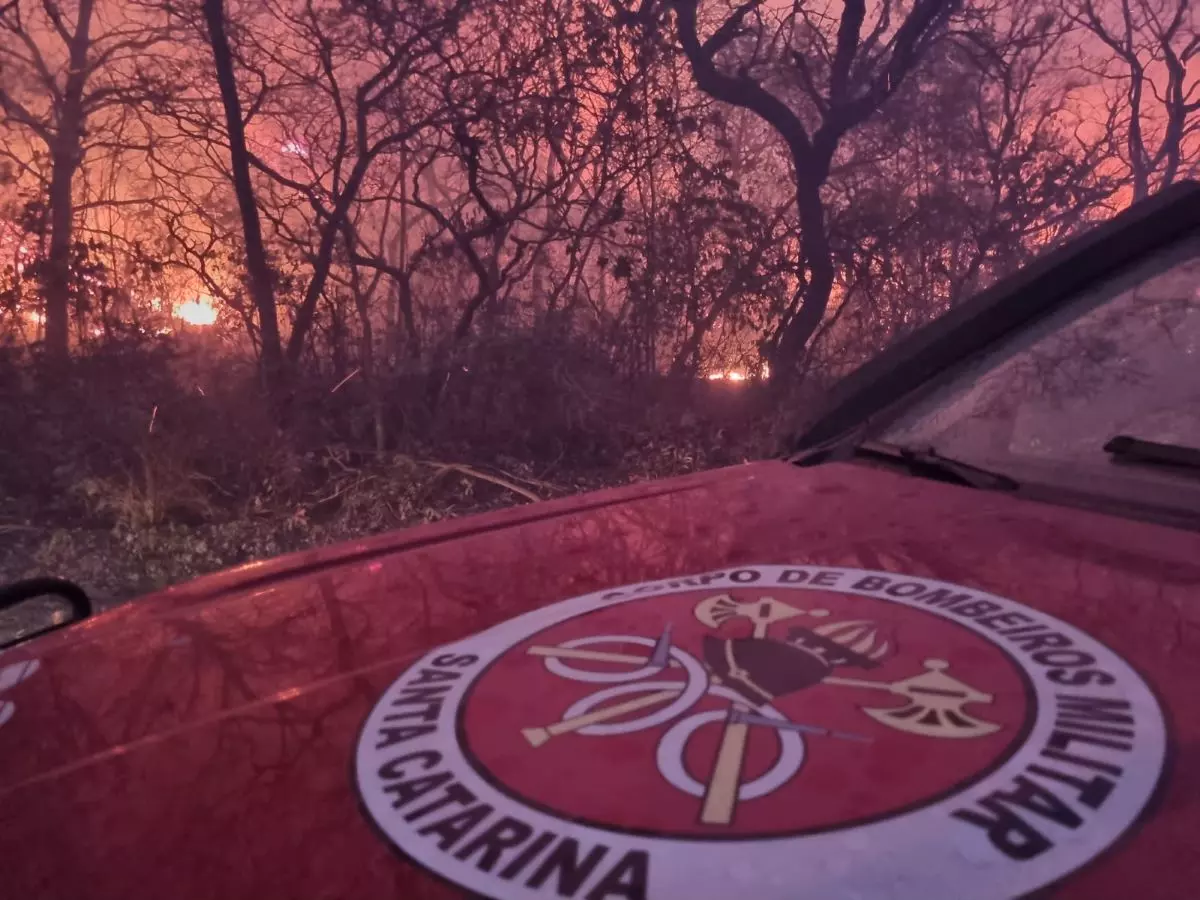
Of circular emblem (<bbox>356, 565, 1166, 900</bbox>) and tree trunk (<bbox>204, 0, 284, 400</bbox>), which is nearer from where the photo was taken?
circular emblem (<bbox>356, 565, 1166, 900</bbox>)

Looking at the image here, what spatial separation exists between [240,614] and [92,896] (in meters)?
0.74

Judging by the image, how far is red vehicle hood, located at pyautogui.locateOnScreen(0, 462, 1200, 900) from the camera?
848mm

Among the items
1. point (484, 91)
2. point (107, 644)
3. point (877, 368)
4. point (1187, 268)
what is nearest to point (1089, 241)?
point (1187, 268)

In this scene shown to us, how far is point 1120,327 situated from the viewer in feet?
6.31

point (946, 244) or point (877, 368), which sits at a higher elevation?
point (946, 244)

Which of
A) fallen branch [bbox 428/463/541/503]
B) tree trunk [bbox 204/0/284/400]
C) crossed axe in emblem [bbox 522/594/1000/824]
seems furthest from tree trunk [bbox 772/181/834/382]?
crossed axe in emblem [bbox 522/594/1000/824]

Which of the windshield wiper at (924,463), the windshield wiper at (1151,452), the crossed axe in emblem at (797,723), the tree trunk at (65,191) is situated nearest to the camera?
the crossed axe in emblem at (797,723)

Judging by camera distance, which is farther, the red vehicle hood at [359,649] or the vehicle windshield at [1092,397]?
the vehicle windshield at [1092,397]

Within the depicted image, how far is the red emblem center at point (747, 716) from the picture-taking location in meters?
0.86

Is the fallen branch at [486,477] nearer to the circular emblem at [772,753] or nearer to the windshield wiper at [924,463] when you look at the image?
the windshield wiper at [924,463]

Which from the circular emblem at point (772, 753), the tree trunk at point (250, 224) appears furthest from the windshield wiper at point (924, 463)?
the tree trunk at point (250, 224)

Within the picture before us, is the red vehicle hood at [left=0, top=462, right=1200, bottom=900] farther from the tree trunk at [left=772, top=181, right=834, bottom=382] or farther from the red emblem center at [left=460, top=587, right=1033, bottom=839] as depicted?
the tree trunk at [left=772, top=181, right=834, bottom=382]

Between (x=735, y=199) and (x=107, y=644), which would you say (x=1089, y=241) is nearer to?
(x=107, y=644)

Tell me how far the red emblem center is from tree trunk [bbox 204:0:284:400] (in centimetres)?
479
